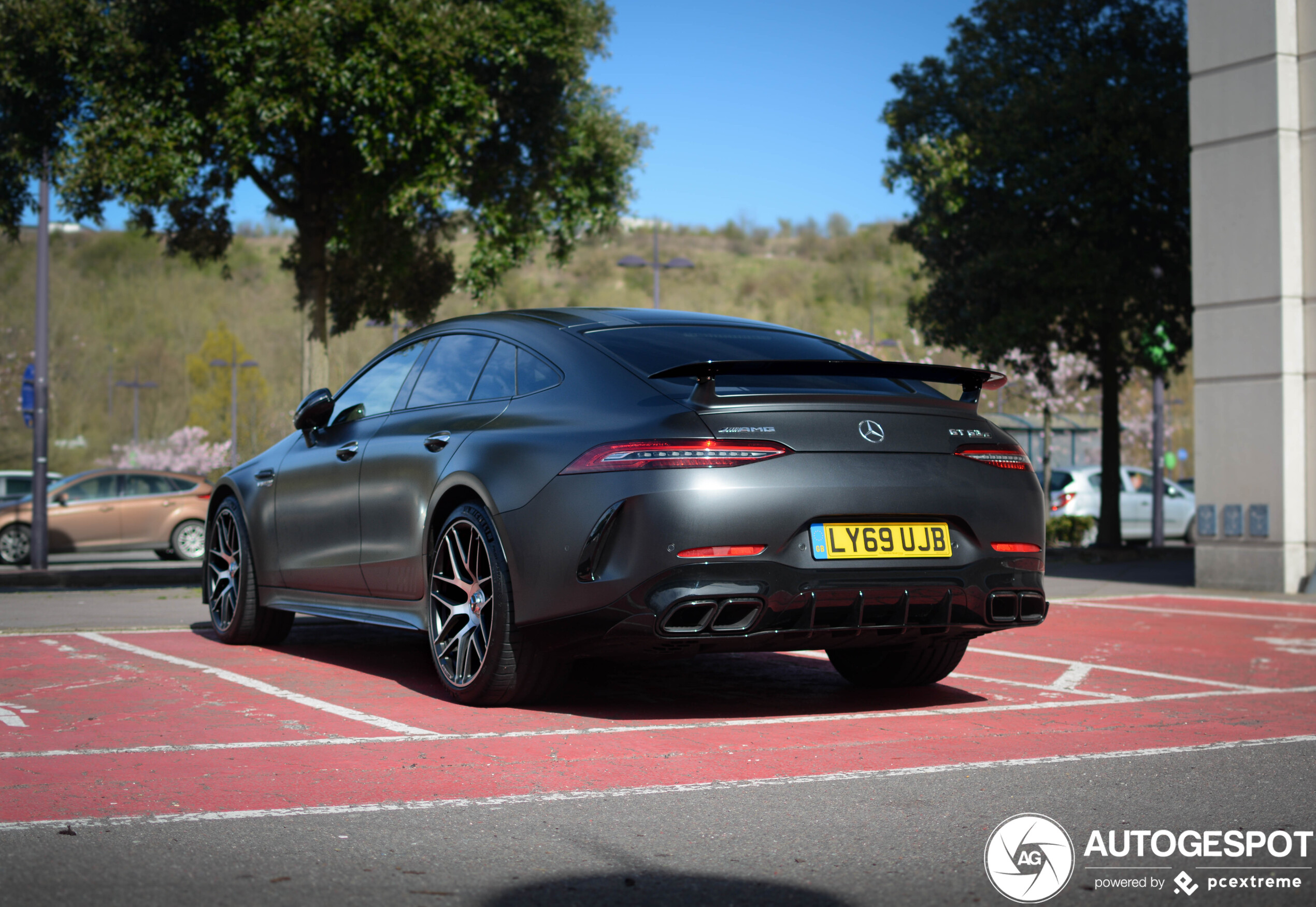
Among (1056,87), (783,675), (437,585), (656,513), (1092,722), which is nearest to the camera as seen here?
(656,513)

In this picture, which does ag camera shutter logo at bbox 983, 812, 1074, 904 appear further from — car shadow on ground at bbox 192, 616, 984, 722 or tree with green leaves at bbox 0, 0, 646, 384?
tree with green leaves at bbox 0, 0, 646, 384

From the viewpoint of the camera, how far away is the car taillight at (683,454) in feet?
15.2

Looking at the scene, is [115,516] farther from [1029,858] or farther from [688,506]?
[1029,858]

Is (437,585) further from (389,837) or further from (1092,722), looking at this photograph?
(1092,722)

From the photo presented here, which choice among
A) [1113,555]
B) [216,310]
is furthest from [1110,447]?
[216,310]

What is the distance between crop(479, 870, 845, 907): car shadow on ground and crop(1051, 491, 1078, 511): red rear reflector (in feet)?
78.7

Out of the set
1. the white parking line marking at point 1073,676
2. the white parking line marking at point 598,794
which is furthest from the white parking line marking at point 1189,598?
the white parking line marking at point 598,794

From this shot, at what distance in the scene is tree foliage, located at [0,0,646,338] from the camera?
12867 mm

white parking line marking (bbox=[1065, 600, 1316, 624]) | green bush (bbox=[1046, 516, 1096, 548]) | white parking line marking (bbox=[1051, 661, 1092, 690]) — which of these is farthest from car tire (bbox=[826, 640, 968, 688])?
green bush (bbox=[1046, 516, 1096, 548])

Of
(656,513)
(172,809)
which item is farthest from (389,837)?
(656,513)

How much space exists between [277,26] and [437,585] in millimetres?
8813

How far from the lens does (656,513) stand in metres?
4.59

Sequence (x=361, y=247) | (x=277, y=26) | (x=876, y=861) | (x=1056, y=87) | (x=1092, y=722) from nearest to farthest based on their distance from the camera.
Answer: (x=876, y=861) < (x=1092, y=722) < (x=277, y=26) < (x=361, y=247) < (x=1056, y=87)

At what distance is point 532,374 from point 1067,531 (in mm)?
19465
